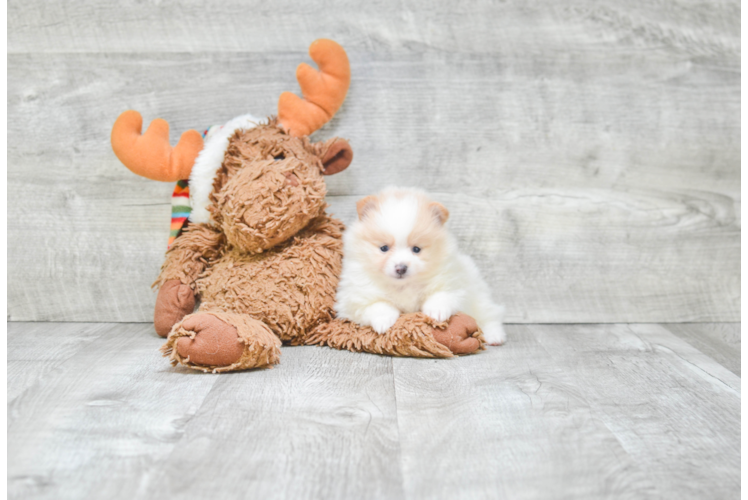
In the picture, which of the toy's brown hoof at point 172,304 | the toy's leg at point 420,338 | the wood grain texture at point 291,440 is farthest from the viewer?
the toy's brown hoof at point 172,304

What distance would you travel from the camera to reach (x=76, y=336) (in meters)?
1.38

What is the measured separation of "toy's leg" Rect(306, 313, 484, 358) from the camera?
120 centimetres

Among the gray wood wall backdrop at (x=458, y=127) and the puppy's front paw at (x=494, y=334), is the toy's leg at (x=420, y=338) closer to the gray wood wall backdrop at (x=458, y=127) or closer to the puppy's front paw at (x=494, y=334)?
the puppy's front paw at (x=494, y=334)

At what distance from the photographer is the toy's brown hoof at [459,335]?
1.21 metres

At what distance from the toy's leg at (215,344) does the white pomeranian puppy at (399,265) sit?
0.25 metres

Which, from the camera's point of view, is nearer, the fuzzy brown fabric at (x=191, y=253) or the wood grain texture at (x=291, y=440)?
the wood grain texture at (x=291, y=440)

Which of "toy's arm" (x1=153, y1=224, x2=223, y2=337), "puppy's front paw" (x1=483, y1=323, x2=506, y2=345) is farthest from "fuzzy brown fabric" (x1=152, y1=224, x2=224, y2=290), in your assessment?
"puppy's front paw" (x1=483, y1=323, x2=506, y2=345)

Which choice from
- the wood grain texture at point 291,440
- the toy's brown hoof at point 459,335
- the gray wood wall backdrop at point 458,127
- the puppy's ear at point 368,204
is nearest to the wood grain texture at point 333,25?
the gray wood wall backdrop at point 458,127

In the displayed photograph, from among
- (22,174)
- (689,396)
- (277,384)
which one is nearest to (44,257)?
(22,174)

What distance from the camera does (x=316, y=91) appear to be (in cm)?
137

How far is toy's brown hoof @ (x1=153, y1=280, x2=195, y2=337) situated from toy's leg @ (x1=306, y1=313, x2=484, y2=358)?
1.18ft

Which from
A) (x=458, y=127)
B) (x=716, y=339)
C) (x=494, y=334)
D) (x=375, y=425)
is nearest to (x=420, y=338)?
(x=494, y=334)

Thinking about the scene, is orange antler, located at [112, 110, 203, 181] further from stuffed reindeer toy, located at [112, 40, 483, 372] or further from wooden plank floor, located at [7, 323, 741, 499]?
wooden plank floor, located at [7, 323, 741, 499]

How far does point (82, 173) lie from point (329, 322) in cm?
75
